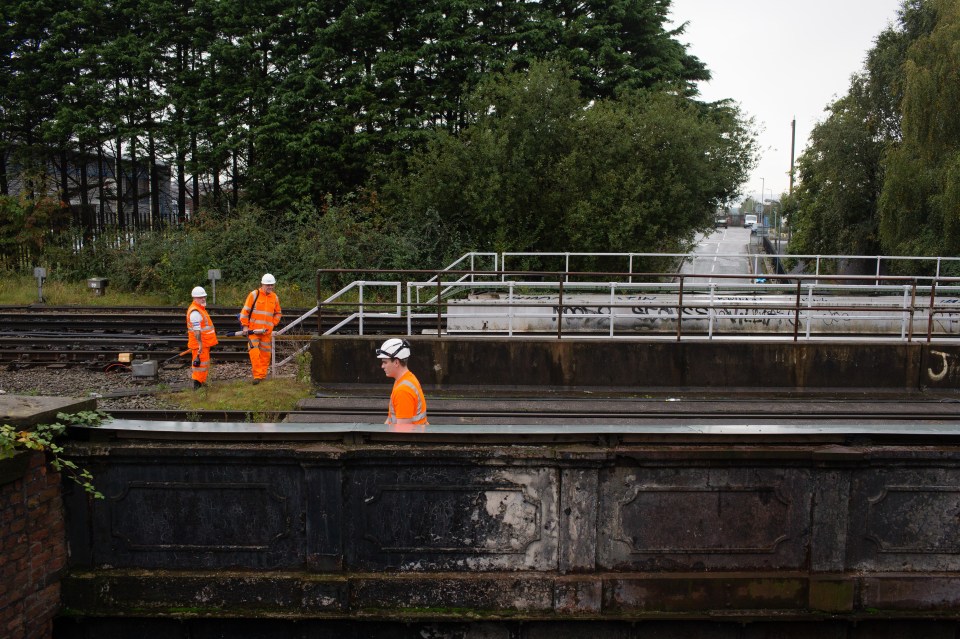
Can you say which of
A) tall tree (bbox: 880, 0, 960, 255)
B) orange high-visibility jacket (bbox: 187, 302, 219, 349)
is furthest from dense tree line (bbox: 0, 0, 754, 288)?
orange high-visibility jacket (bbox: 187, 302, 219, 349)

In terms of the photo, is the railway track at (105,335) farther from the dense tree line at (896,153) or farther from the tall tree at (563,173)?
the dense tree line at (896,153)

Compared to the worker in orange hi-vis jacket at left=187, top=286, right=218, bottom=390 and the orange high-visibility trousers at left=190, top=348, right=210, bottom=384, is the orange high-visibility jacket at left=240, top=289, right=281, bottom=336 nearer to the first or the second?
the worker in orange hi-vis jacket at left=187, top=286, right=218, bottom=390

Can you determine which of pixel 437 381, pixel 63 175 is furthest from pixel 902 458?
pixel 63 175

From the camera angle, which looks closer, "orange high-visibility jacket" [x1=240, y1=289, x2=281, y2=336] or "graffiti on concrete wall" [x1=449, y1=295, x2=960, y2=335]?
"orange high-visibility jacket" [x1=240, y1=289, x2=281, y2=336]

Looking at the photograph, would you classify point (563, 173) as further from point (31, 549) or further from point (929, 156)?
point (31, 549)

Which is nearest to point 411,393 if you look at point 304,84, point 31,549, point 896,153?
point 31,549

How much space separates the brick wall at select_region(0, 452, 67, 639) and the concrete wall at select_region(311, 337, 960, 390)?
774 centimetres

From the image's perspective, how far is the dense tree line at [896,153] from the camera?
24.2 metres

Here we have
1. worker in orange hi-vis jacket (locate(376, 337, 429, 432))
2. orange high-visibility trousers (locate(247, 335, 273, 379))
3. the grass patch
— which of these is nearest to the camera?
worker in orange hi-vis jacket (locate(376, 337, 429, 432))

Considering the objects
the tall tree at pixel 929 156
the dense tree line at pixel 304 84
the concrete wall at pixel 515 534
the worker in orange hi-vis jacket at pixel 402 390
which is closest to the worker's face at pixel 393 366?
the worker in orange hi-vis jacket at pixel 402 390

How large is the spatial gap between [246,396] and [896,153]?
2478 cm

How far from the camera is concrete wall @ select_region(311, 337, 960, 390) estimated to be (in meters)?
12.3

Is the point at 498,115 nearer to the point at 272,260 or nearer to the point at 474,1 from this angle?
the point at 474,1

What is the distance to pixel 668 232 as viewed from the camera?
24719mm
